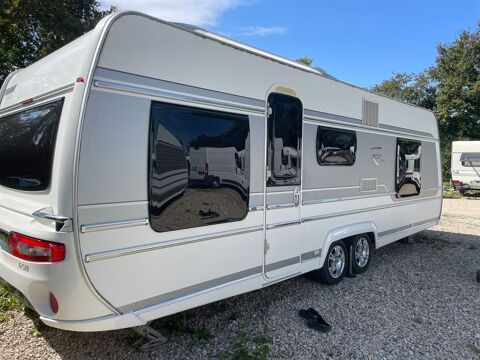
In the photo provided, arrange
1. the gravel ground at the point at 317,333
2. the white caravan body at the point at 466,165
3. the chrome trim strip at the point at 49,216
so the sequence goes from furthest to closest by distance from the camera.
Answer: the white caravan body at the point at 466,165 → the gravel ground at the point at 317,333 → the chrome trim strip at the point at 49,216

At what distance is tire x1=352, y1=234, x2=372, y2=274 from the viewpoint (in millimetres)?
5355

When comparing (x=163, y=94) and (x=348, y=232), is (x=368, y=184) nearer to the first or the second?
(x=348, y=232)

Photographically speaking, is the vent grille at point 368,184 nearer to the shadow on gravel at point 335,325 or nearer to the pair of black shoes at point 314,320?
the shadow on gravel at point 335,325

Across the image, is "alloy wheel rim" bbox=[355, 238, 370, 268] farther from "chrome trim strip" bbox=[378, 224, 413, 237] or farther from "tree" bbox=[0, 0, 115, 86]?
"tree" bbox=[0, 0, 115, 86]

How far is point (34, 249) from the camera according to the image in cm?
258

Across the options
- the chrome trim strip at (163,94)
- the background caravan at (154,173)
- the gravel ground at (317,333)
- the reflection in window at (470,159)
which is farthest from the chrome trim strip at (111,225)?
the reflection in window at (470,159)

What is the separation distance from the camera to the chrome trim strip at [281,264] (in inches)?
153

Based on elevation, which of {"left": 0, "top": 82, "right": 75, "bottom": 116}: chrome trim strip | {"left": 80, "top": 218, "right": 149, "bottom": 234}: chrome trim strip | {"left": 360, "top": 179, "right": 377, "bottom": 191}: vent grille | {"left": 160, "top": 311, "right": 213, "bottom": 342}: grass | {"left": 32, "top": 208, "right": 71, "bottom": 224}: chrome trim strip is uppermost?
{"left": 0, "top": 82, "right": 75, "bottom": 116}: chrome trim strip

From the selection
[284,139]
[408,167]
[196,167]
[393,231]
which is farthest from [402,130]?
[196,167]

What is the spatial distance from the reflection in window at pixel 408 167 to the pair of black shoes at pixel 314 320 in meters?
2.96

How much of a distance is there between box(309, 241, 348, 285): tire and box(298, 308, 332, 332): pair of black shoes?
0.81m

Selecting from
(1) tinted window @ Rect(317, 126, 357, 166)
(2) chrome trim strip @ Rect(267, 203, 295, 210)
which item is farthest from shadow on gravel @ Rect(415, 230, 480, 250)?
(2) chrome trim strip @ Rect(267, 203, 295, 210)

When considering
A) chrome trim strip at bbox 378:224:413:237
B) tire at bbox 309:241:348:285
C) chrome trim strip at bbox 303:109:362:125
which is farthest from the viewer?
chrome trim strip at bbox 378:224:413:237

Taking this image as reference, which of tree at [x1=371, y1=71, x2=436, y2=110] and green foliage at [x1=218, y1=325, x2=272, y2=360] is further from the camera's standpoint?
tree at [x1=371, y1=71, x2=436, y2=110]
